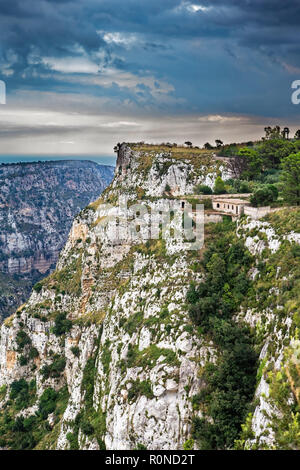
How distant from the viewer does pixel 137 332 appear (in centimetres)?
5162

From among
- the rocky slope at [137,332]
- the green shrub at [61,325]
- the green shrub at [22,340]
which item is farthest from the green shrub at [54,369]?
the green shrub at [22,340]

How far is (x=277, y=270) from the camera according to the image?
39344 mm

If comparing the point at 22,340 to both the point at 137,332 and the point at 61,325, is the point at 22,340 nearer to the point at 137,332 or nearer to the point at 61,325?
the point at 61,325

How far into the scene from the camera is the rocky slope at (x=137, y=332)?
3700 cm

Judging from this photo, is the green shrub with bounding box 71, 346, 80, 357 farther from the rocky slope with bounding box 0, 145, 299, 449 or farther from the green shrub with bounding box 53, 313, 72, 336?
the green shrub with bounding box 53, 313, 72, 336

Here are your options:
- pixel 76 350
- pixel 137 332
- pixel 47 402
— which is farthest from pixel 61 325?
pixel 137 332

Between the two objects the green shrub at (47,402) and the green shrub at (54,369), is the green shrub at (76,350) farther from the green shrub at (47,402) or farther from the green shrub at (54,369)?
the green shrub at (47,402)

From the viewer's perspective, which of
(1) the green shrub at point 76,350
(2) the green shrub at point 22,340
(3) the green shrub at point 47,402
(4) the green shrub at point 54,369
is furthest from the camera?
(2) the green shrub at point 22,340

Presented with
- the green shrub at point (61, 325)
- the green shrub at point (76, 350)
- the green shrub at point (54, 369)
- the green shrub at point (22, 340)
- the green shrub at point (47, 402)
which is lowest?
the green shrub at point (47, 402)

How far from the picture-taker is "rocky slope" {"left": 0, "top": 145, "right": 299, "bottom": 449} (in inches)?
1457

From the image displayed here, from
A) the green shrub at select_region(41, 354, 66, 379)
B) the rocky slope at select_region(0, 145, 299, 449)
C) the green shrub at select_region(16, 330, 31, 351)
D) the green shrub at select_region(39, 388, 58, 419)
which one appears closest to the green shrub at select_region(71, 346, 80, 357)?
Result: the rocky slope at select_region(0, 145, 299, 449)

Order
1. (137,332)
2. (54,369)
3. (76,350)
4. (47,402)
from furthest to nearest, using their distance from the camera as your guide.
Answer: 1. (54,369)
2. (47,402)
3. (76,350)
4. (137,332)

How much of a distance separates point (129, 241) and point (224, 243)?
28.3 metres
